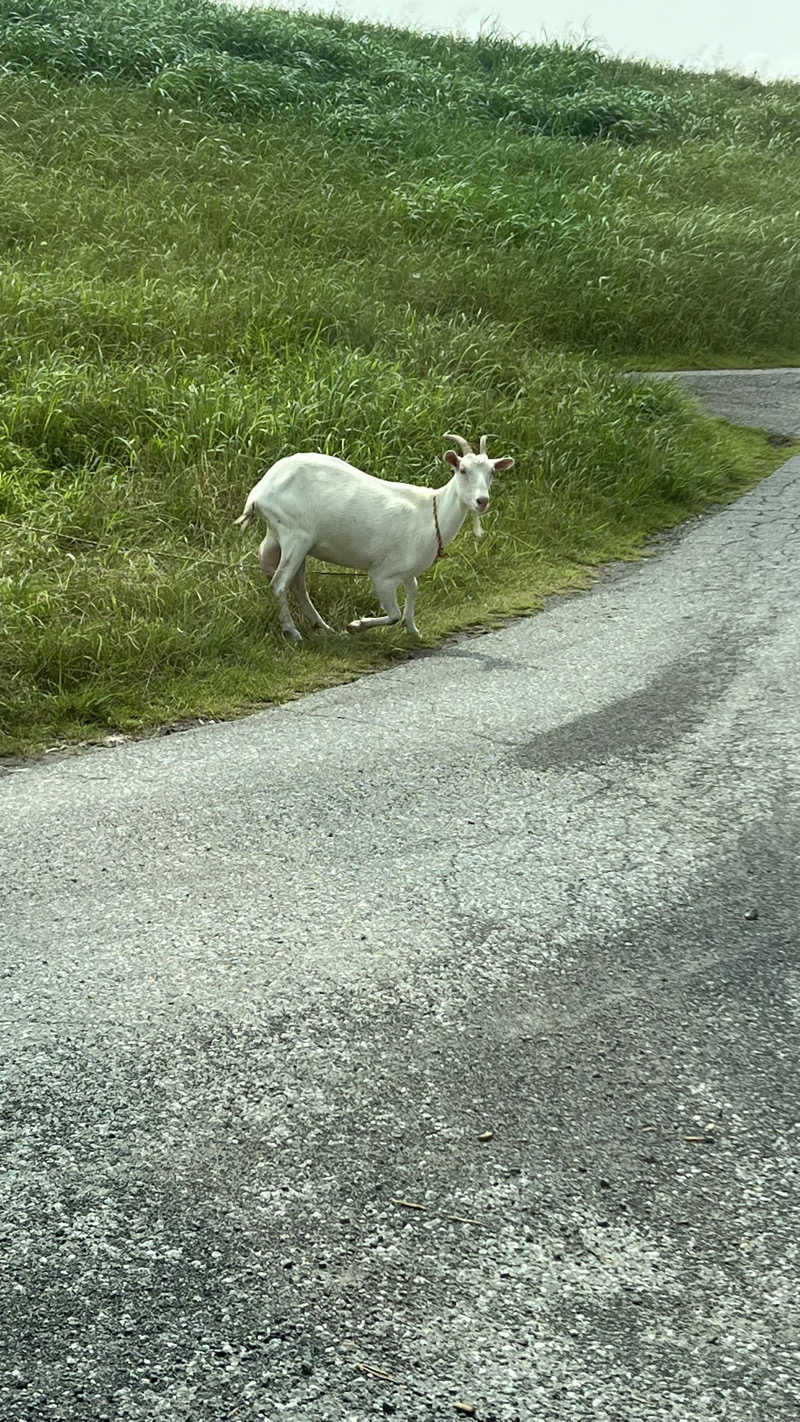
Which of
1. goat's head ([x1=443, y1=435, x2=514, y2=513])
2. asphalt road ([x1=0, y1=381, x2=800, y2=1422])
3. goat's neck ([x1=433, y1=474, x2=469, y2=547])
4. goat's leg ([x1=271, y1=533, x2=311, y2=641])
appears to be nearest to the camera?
asphalt road ([x1=0, y1=381, x2=800, y2=1422])

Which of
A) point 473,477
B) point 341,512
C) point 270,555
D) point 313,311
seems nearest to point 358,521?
point 341,512

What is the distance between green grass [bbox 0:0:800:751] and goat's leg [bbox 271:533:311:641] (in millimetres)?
134

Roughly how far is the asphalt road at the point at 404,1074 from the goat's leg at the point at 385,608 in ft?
4.00

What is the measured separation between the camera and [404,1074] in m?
3.76

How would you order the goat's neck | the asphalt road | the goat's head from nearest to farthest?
the asphalt road → the goat's head → the goat's neck

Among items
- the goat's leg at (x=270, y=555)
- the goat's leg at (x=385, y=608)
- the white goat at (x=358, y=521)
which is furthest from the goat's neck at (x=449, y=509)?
the goat's leg at (x=270, y=555)

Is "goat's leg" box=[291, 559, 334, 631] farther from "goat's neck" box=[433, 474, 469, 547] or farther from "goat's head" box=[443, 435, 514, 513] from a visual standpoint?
"goat's head" box=[443, 435, 514, 513]

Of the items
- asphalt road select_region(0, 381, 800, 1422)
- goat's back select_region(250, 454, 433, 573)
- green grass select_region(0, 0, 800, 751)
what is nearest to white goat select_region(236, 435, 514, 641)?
goat's back select_region(250, 454, 433, 573)

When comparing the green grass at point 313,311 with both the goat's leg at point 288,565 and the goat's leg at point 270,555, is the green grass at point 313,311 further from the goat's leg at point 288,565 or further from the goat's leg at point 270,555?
the goat's leg at point 270,555

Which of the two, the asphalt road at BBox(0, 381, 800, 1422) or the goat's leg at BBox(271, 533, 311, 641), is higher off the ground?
the goat's leg at BBox(271, 533, 311, 641)

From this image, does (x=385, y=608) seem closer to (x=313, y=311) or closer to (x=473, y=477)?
(x=473, y=477)

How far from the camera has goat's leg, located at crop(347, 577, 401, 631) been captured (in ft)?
25.1

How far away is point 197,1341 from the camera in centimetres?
284

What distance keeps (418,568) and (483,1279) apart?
5062mm
